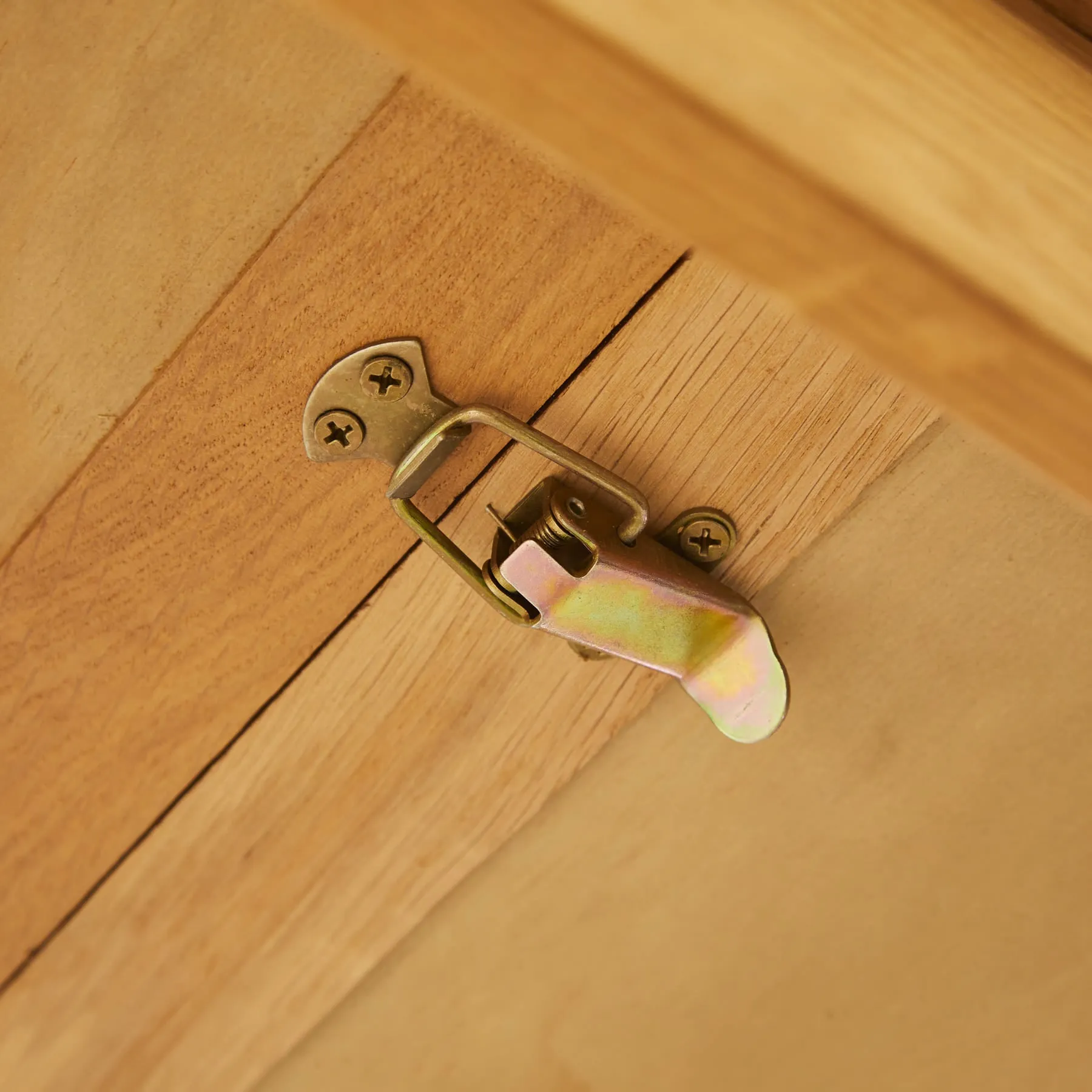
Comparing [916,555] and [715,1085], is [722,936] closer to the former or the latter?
[715,1085]

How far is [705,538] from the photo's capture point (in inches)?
16.6

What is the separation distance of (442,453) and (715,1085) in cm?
44

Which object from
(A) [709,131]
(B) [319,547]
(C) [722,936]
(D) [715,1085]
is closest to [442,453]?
(B) [319,547]

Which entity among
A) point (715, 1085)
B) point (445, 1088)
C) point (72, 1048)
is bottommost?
point (72, 1048)

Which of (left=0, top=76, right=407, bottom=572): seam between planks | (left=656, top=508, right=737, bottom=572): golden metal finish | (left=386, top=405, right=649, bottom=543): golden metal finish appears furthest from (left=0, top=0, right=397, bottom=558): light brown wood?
(left=656, top=508, right=737, bottom=572): golden metal finish

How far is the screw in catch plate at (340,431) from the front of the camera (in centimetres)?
39

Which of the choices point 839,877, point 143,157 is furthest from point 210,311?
point 839,877

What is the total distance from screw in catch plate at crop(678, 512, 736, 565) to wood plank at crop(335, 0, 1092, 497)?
0.55 ft

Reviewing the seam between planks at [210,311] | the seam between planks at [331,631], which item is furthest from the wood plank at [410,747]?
the seam between planks at [210,311]

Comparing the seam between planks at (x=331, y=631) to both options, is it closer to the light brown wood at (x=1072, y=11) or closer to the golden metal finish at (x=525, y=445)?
the golden metal finish at (x=525, y=445)

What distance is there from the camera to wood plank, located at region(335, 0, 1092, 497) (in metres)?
0.23

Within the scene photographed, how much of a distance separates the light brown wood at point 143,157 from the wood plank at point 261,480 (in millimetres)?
15

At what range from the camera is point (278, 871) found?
1.68ft

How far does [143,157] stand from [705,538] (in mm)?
280
